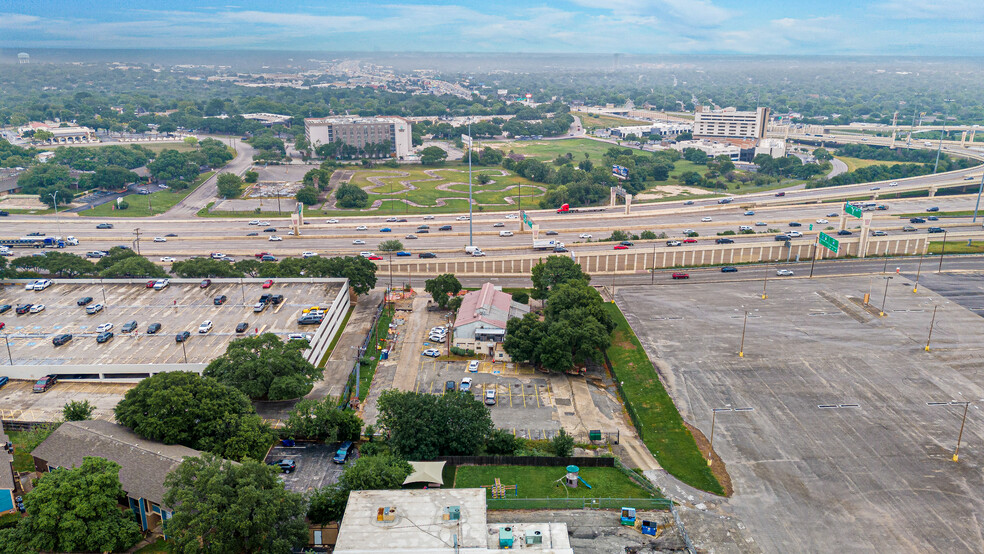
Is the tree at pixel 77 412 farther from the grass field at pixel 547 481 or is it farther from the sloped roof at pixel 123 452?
the grass field at pixel 547 481

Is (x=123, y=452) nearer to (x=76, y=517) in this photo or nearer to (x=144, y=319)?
(x=76, y=517)

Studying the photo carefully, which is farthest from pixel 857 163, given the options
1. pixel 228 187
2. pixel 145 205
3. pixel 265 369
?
pixel 265 369

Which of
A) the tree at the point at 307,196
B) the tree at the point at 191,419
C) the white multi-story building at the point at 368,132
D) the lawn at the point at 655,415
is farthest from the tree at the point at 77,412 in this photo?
the white multi-story building at the point at 368,132

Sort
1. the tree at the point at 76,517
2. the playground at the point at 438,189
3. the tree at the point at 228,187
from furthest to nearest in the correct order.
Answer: the tree at the point at 228,187
the playground at the point at 438,189
the tree at the point at 76,517

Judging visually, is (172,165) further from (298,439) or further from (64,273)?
(298,439)

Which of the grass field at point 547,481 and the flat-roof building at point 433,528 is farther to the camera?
the grass field at point 547,481

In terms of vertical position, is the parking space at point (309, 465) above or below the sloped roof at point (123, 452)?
below
